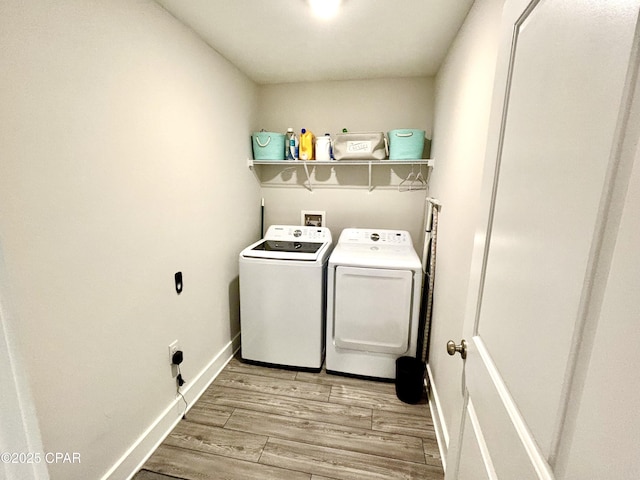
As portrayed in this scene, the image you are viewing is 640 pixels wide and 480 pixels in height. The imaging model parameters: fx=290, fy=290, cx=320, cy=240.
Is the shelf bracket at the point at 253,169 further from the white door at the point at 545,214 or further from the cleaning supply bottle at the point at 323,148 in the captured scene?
the white door at the point at 545,214

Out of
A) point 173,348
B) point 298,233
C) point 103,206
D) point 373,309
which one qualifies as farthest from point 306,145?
point 173,348

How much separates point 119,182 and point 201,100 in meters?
0.84

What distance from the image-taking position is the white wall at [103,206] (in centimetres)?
97

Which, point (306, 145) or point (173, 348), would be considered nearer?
point (173, 348)

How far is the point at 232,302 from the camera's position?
242 cm

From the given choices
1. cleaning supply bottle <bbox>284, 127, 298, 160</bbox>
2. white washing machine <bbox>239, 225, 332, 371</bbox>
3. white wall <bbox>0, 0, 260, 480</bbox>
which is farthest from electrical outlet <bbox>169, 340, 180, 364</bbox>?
cleaning supply bottle <bbox>284, 127, 298, 160</bbox>

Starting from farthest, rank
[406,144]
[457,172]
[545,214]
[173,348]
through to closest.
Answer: [406,144] → [173,348] → [457,172] → [545,214]

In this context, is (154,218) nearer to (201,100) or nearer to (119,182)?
(119,182)

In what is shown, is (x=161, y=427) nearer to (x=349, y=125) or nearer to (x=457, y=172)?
(x=457, y=172)

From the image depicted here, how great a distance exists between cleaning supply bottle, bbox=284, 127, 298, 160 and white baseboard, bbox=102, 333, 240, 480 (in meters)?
1.70

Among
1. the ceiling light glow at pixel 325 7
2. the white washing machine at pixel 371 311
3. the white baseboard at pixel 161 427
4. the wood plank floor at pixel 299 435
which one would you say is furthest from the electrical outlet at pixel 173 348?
the ceiling light glow at pixel 325 7

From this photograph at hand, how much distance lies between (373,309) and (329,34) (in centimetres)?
180

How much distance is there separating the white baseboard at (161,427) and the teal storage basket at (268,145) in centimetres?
164

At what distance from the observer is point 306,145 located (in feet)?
8.13
